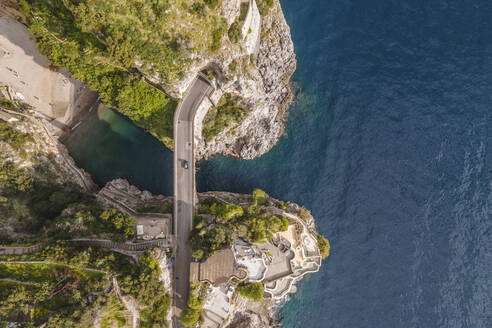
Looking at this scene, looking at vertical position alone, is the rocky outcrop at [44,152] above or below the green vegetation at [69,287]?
above

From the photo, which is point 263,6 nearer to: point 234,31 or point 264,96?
point 234,31

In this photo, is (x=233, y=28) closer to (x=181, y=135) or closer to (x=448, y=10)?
(x=181, y=135)

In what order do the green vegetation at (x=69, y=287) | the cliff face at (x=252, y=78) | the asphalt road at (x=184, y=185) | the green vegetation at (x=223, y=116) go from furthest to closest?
the green vegetation at (x=223, y=116), the asphalt road at (x=184, y=185), the cliff face at (x=252, y=78), the green vegetation at (x=69, y=287)

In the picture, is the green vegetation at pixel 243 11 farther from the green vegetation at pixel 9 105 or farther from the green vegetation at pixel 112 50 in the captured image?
the green vegetation at pixel 9 105

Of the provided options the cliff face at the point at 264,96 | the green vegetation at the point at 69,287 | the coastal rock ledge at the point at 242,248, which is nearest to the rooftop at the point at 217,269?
the coastal rock ledge at the point at 242,248

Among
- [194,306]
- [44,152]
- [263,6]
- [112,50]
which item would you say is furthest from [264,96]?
[44,152]

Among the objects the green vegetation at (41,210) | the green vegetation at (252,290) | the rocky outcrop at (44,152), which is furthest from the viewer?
the rocky outcrop at (44,152)
